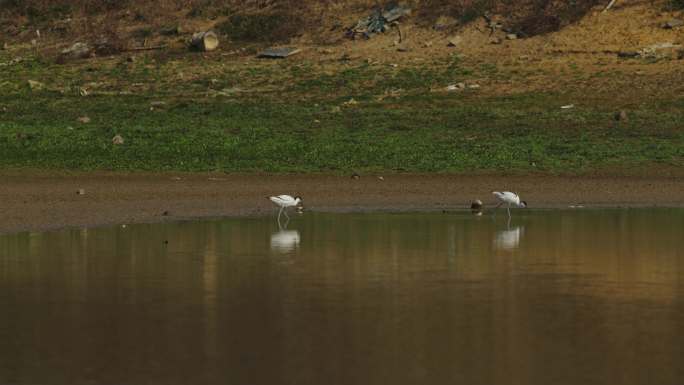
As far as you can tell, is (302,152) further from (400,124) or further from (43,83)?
(43,83)

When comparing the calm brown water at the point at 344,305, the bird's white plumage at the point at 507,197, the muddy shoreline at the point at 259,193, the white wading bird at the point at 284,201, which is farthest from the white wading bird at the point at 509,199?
the white wading bird at the point at 284,201

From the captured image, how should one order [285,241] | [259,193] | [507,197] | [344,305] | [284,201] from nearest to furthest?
1. [344,305]
2. [285,241]
3. [284,201]
4. [507,197]
5. [259,193]

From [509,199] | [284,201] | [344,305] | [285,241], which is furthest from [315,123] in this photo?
[344,305]

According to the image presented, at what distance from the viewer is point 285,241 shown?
1936cm

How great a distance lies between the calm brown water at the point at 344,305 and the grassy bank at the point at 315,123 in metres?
9.05

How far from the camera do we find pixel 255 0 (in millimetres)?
50250

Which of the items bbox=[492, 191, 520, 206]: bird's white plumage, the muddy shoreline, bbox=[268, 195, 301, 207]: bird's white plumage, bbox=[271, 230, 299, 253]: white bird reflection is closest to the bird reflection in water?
bbox=[492, 191, 520, 206]: bird's white plumage

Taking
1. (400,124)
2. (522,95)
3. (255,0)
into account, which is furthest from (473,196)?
(255,0)

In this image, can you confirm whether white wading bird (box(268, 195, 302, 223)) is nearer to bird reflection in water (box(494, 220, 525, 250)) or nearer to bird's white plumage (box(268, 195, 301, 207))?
bird's white plumage (box(268, 195, 301, 207))

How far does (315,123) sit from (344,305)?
2103 centimetres

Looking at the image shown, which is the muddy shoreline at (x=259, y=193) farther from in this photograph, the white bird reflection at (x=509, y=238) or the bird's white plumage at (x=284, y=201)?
the white bird reflection at (x=509, y=238)

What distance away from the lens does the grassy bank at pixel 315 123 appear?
30.0 metres

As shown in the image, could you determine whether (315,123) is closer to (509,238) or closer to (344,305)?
(509,238)

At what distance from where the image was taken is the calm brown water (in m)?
10.8
